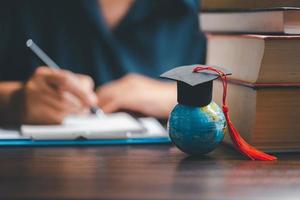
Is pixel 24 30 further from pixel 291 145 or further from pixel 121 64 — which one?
pixel 291 145

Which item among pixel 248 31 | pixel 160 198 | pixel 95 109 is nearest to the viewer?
pixel 160 198

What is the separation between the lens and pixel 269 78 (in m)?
0.88

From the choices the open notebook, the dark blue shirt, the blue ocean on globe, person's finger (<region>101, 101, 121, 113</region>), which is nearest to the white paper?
the open notebook

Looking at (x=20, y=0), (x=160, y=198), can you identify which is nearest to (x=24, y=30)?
(x=20, y=0)

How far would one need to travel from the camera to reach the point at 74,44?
1790mm

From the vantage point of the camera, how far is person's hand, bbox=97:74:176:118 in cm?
159

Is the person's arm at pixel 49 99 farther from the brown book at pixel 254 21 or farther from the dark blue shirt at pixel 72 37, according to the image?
the dark blue shirt at pixel 72 37

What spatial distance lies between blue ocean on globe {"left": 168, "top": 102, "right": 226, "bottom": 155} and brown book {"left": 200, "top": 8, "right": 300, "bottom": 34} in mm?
147

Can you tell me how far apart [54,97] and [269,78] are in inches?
21.1

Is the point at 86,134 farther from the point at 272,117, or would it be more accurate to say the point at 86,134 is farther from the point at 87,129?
the point at 272,117

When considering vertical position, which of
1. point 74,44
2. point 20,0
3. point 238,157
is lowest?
point 238,157

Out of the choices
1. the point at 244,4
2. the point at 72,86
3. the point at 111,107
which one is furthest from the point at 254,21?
the point at 111,107

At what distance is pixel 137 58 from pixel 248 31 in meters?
0.89

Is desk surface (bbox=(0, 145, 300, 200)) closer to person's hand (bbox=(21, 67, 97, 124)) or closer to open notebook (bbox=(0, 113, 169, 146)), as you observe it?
open notebook (bbox=(0, 113, 169, 146))
